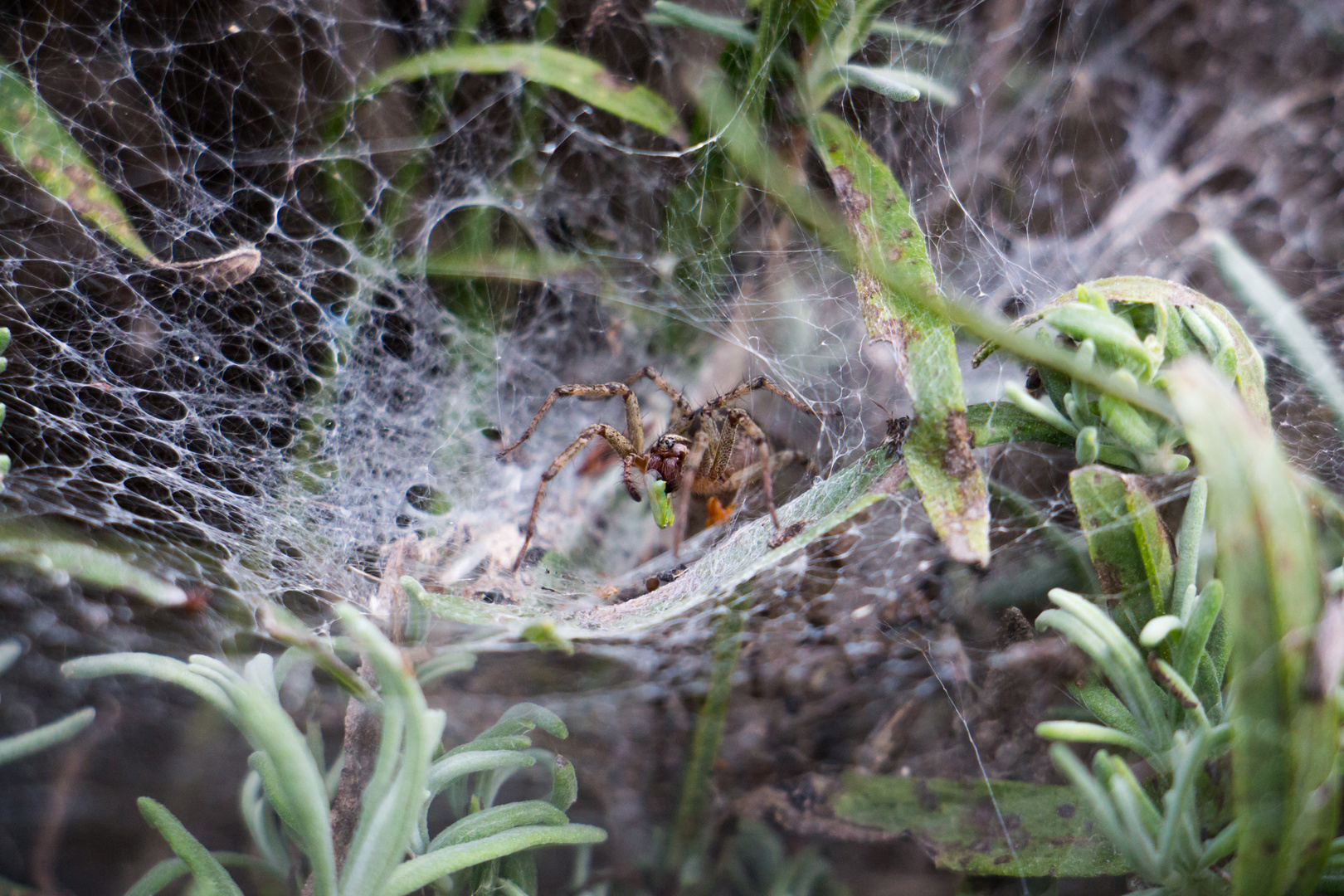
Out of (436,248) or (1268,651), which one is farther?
(436,248)

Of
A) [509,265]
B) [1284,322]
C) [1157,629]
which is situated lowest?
[1157,629]

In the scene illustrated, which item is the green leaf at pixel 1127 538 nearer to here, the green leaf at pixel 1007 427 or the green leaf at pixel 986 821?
the green leaf at pixel 1007 427

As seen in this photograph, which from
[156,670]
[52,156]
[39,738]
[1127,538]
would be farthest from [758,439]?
[52,156]

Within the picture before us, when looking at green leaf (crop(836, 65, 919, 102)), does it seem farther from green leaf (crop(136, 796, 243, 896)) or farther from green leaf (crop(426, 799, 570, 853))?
green leaf (crop(136, 796, 243, 896))

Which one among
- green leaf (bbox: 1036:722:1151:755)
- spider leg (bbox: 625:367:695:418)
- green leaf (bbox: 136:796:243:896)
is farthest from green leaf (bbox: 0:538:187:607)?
green leaf (bbox: 1036:722:1151:755)

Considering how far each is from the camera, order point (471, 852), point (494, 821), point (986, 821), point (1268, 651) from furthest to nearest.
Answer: point (986, 821)
point (494, 821)
point (471, 852)
point (1268, 651)

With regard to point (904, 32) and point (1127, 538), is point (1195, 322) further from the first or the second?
point (904, 32)
